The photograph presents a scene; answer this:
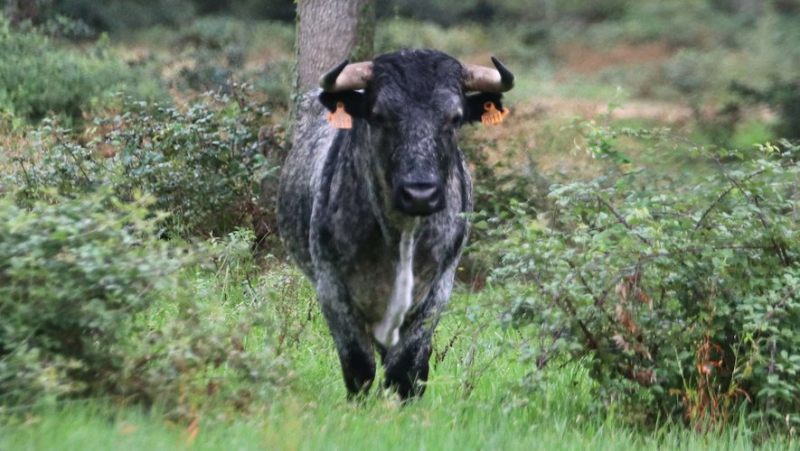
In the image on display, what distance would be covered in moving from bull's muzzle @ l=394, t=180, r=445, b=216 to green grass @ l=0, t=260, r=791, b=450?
2.21 feet

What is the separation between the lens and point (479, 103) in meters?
7.55

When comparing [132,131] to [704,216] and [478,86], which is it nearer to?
[478,86]

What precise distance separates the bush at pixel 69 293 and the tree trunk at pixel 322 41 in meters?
6.54

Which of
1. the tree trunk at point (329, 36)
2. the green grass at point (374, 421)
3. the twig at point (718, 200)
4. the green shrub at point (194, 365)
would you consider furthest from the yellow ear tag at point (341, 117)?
the tree trunk at point (329, 36)

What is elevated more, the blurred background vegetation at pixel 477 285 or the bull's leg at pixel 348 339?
the blurred background vegetation at pixel 477 285

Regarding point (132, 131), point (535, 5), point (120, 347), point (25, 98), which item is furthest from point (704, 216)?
point (535, 5)

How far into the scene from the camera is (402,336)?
25.0 ft

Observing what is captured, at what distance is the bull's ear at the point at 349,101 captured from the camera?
7.20m

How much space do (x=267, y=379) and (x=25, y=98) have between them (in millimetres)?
13183

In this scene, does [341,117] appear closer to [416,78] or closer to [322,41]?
[416,78]

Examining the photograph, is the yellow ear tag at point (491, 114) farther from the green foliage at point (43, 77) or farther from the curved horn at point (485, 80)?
the green foliage at point (43, 77)

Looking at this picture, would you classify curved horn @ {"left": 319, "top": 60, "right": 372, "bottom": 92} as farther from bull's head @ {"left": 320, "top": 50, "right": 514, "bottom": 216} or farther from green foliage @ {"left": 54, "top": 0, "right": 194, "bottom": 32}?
green foliage @ {"left": 54, "top": 0, "right": 194, "bottom": 32}

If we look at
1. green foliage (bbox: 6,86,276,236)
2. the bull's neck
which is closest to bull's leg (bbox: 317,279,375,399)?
the bull's neck

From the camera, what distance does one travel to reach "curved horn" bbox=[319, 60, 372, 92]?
7113mm
